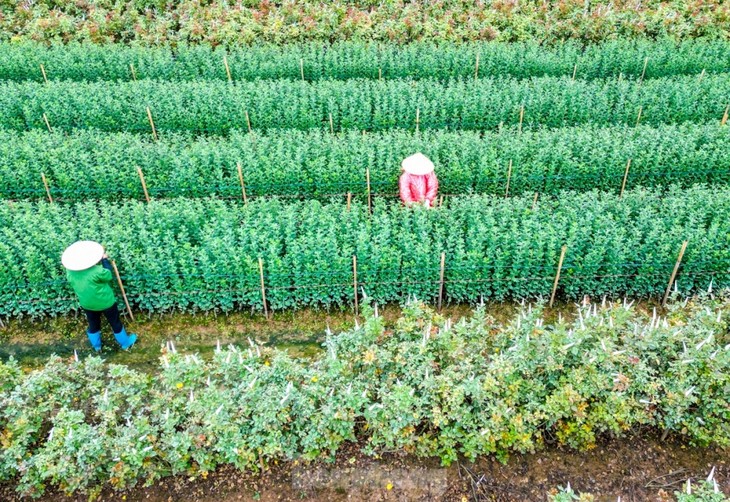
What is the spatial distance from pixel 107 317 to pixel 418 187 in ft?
17.9

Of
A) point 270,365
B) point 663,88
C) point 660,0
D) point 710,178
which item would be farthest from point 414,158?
point 660,0

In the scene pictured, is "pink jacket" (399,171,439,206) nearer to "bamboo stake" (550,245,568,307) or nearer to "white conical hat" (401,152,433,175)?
"white conical hat" (401,152,433,175)

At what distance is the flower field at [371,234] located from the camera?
6809mm

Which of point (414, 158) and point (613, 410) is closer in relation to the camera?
point (613, 410)

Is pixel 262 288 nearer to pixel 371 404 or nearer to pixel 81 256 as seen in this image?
pixel 81 256

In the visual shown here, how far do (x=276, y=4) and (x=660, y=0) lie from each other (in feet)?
41.3

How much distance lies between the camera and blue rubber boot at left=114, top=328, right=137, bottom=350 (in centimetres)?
899

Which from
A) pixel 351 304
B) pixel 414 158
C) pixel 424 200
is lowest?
pixel 351 304

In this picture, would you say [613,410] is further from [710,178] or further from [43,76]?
[43,76]

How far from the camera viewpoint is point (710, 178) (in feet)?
38.1

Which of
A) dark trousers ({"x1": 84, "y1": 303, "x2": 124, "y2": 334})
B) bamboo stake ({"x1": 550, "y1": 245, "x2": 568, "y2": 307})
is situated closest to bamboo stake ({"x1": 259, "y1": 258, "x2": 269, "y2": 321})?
dark trousers ({"x1": 84, "y1": 303, "x2": 124, "y2": 334})

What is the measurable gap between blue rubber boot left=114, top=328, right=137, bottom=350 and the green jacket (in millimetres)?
613

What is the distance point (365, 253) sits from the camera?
9242mm

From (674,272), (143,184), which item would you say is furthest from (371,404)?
(143,184)
